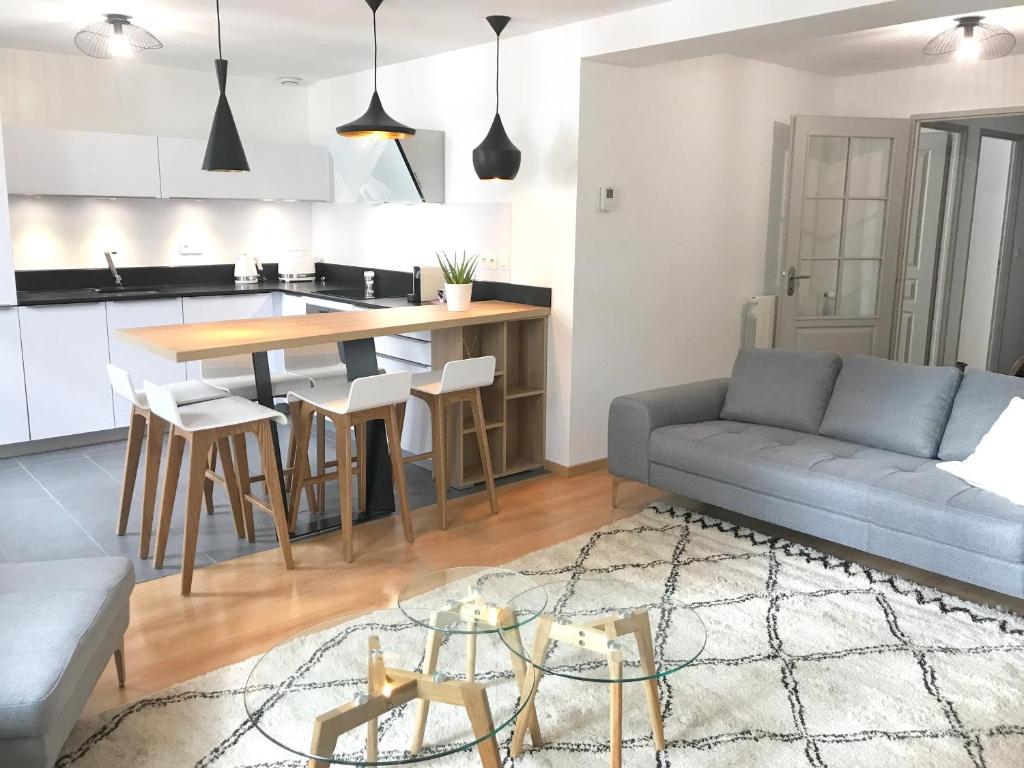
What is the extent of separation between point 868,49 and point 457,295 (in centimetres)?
291

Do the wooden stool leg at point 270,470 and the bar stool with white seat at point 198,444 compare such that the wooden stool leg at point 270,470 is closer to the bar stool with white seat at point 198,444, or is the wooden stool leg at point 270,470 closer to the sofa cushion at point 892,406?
the bar stool with white seat at point 198,444

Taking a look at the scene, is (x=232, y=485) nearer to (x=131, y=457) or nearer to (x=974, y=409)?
(x=131, y=457)

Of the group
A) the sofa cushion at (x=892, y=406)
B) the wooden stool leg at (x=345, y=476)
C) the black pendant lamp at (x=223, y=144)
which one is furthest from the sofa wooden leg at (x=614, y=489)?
the black pendant lamp at (x=223, y=144)

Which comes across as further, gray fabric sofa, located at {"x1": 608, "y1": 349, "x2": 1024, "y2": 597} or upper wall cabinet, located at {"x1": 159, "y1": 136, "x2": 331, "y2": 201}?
upper wall cabinet, located at {"x1": 159, "y1": 136, "x2": 331, "y2": 201}

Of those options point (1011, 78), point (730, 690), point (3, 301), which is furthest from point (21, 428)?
point (1011, 78)

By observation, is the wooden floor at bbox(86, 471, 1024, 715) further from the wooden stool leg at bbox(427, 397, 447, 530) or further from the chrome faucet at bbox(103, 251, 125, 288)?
the chrome faucet at bbox(103, 251, 125, 288)

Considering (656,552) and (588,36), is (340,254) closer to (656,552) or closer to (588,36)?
(588,36)

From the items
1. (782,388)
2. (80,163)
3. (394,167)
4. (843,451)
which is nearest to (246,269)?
(80,163)

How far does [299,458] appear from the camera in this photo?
13.0 feet

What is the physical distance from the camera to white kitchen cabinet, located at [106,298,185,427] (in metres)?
5.38

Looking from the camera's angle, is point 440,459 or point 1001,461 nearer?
point 1001,461

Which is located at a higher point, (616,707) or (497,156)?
(497,156)

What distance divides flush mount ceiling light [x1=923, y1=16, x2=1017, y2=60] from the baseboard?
2878mm

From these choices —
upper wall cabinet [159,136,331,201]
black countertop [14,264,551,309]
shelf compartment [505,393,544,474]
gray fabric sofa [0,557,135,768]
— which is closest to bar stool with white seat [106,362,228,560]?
gray fabric sofa [0,557,135,768]
